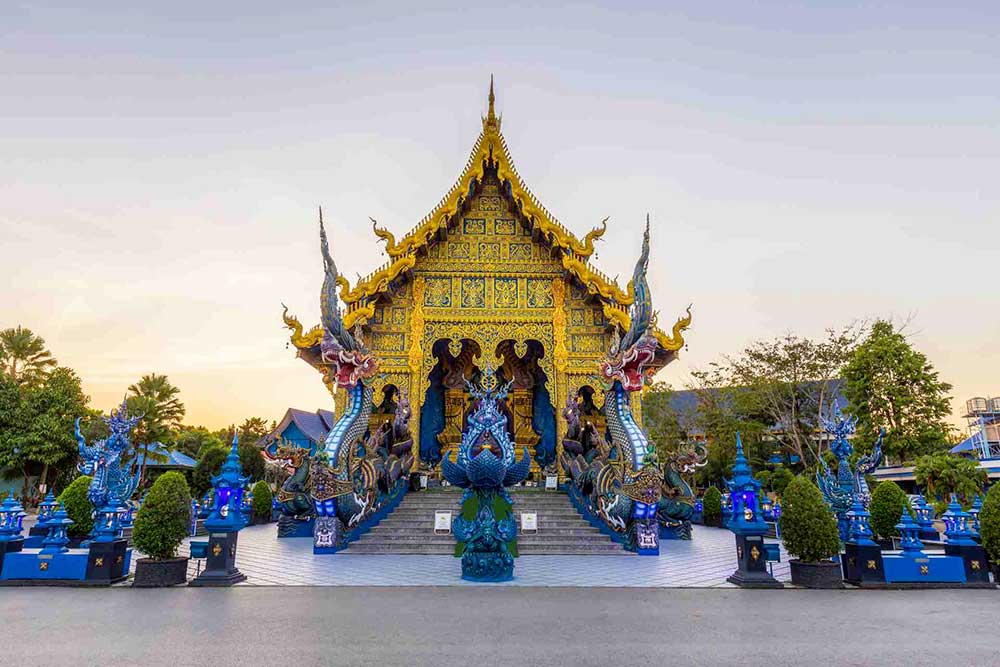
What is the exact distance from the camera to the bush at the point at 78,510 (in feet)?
32.0

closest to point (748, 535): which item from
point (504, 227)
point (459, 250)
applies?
point (459, 250)

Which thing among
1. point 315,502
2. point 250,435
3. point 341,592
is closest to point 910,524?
point 341,592

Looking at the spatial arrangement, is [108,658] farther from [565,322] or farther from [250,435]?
[250,435]

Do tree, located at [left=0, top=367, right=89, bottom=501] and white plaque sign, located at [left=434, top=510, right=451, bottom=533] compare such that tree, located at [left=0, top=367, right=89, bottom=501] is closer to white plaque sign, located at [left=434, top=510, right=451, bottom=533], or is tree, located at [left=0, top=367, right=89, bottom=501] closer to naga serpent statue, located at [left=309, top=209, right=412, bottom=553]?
naga serpent statue, located at [left=309, top=209, right=412, bottom=553]

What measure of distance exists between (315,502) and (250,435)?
37460 millimetres

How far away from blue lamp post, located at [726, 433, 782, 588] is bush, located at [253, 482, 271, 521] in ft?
44.9

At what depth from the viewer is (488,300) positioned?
47.1 feet

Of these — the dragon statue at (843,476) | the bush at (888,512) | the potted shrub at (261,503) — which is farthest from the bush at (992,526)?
the potted shrub at (261,503)

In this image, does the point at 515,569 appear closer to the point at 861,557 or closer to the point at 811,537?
the point at 811,537

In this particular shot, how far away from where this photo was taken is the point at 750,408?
24.9 m

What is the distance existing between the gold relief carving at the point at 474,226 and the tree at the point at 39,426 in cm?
2359

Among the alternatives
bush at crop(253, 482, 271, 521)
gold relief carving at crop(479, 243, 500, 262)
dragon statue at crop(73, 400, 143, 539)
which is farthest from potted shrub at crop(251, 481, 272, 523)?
gold relief carving at crop(479, 243, 500, 262)

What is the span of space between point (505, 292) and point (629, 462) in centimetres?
571

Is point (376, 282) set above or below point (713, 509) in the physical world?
above
